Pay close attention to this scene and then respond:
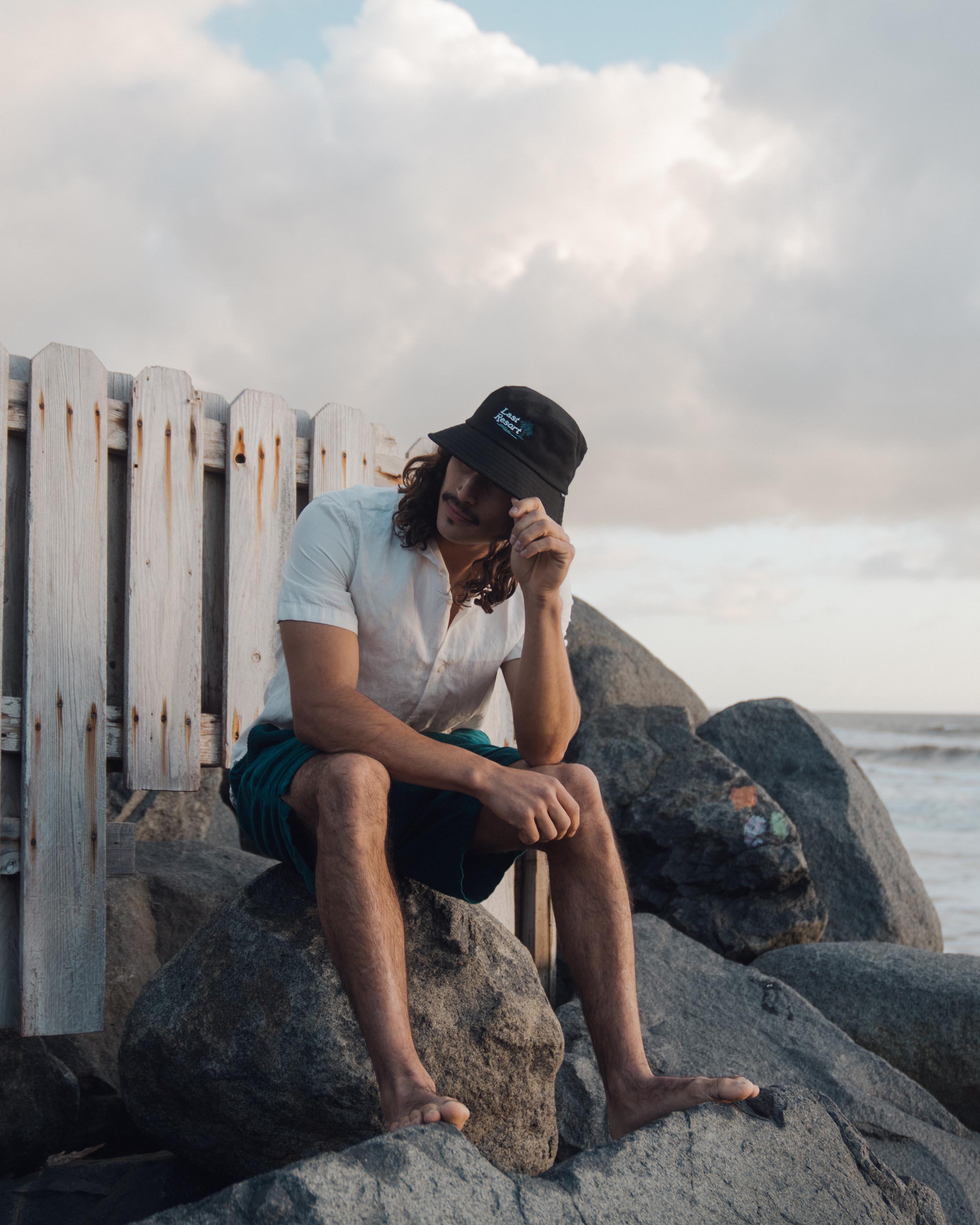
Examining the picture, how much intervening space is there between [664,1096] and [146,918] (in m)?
2.47

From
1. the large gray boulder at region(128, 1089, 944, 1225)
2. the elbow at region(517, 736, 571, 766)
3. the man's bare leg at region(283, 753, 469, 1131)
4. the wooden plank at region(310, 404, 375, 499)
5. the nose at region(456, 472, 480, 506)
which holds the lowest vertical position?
the large gray boulder at region(128, 1089, 944, 1225)

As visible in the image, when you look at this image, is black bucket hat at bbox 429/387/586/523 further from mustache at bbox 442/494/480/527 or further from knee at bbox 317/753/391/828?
knee at bbox 317/753/391/828

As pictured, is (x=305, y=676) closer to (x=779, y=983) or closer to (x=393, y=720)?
(x=393, y=720)

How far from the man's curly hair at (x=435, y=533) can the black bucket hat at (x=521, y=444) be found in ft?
0.49

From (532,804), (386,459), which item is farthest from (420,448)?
(532,804)

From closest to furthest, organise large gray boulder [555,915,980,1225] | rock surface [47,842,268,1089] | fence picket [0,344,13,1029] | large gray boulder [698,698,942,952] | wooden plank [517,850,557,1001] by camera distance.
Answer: large gray boulder [555,915,980,1225], fence picket [0,344,13,1029], rock surface [47,842,268,1089], wooden plank [517,850,557,1001], large gray boulder [698,698,942,952]

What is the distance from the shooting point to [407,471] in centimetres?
369

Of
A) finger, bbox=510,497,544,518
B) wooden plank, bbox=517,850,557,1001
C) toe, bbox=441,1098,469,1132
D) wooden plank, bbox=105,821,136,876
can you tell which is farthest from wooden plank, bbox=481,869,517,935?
toe, bbox=441,1098,469,1132

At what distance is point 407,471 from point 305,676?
3.35 ft

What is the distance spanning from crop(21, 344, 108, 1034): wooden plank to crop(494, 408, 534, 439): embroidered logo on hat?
63.4 inches

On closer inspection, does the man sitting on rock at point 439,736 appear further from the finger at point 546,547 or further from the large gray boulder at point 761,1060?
the large gray boulder at point 761,1060

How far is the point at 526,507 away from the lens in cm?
303

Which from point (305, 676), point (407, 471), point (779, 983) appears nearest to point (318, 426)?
point (407, 471)

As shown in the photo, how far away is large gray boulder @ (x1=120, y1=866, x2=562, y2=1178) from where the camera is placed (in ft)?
9.37
